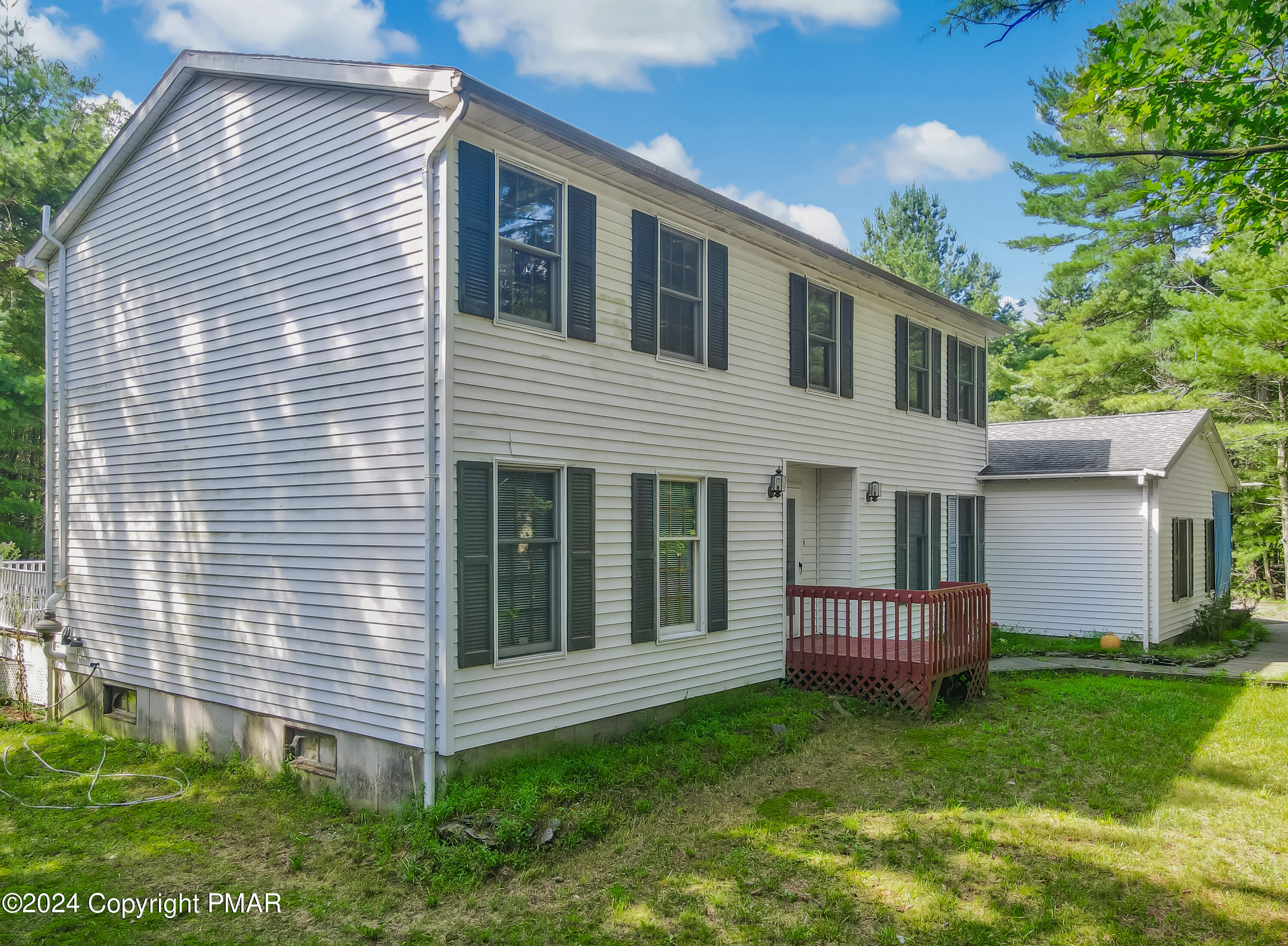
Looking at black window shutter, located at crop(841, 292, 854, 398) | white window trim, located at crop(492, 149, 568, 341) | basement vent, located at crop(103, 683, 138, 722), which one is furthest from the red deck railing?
basement vent, located at crop(103, 683, 138, 722)

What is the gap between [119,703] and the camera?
9727 mm

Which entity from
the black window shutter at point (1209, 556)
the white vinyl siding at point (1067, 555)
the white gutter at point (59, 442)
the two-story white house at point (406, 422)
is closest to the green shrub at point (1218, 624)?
the black window shutter at point (1209, 556)

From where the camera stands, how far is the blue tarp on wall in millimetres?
18078

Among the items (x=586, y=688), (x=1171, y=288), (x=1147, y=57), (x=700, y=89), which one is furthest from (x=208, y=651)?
(x=1171, y=288)

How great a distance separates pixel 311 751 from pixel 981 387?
1258cm

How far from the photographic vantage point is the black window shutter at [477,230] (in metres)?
6.69

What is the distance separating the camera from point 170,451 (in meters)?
8.88

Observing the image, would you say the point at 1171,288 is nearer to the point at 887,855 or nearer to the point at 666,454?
the point at 666,454

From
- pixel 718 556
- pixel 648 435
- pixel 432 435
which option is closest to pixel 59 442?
pixel 432 435

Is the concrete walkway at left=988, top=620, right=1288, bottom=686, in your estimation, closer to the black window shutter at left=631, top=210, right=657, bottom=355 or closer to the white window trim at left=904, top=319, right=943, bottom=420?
the white window trim at left=904, top=319, right=943, bottom=420

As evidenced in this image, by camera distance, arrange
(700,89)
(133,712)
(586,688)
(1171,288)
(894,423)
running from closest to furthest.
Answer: (586,688), (133,712), (894,423), (700,89), (1171,288)

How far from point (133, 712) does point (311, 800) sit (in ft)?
12.3

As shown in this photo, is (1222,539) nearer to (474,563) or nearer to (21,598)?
(474,563)

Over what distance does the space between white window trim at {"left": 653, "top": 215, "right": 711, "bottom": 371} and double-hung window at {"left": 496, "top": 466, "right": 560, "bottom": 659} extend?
6.63 feet
